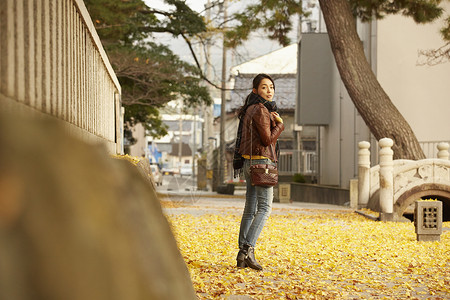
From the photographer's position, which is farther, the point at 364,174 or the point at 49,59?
the point at 364,174

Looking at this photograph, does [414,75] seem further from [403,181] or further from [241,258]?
[241,258]

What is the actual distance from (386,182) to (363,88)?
172 inches

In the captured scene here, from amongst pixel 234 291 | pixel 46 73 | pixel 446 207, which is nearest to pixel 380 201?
pixel 446 207

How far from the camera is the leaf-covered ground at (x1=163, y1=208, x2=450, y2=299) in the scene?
572 cm

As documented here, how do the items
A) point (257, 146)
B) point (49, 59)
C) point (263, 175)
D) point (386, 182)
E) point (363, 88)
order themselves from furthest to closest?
point (363, 88)
point (386, 182)
point (257, 146)
point (263, 175)
point (49, 59)

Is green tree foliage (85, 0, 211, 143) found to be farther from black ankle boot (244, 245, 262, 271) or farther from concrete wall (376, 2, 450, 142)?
black ankle boot (244, 245, 262, 271)

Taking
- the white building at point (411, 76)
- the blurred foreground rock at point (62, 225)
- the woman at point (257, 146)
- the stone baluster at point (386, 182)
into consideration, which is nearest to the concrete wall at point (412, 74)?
the white building at point (411, 76)

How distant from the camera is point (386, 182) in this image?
13.6 m

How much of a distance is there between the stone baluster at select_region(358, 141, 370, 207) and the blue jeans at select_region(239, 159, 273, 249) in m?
9.34

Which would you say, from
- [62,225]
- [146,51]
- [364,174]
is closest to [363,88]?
[364,174]

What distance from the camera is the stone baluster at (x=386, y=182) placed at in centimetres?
1341

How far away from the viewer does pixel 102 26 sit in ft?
73.3

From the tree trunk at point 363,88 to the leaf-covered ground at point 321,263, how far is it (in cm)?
512

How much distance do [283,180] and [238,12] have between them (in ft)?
36.8
